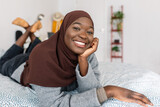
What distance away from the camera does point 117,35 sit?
4.06 m

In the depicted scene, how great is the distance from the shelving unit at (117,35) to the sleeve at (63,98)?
3260 mm

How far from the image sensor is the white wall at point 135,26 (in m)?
3.66

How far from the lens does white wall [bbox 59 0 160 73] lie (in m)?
3.66

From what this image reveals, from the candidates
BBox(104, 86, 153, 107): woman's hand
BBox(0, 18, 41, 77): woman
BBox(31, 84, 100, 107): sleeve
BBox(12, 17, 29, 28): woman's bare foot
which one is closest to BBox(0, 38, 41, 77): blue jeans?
BBox(0, 18, 41, 77): woman

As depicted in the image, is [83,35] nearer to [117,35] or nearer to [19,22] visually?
[19,22]

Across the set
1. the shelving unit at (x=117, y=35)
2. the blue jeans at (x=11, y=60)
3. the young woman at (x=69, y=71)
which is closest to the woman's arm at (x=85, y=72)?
the young woman at (x=69, y=71)

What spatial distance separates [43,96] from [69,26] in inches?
15.1

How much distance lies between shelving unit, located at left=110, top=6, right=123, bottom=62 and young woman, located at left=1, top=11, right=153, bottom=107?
10.3 ft

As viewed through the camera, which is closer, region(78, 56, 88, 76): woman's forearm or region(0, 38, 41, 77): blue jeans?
region(78, 56, 88, 76): woman's forearm

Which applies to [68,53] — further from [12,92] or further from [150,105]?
[150,105]

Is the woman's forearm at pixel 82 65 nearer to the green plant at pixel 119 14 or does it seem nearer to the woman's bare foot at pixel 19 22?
the woman's bare foot at pixel 19 22

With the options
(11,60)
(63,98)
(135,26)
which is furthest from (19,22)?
(135,26)

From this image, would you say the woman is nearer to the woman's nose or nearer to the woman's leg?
the woman's leg

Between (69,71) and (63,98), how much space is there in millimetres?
190
